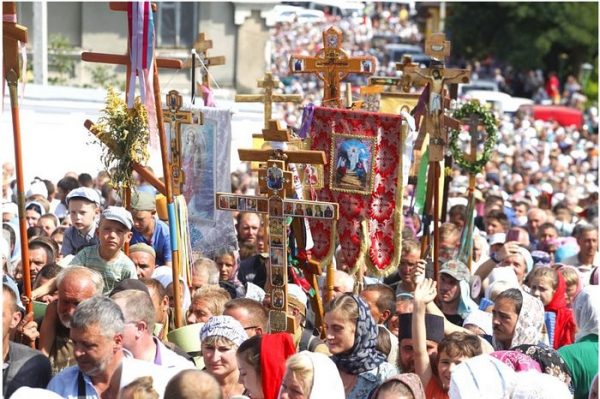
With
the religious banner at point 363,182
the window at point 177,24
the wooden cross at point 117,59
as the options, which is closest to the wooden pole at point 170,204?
the wooden cross at point 117,59

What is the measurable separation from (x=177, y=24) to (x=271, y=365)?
2463cm

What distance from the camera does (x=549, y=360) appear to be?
6754 mm

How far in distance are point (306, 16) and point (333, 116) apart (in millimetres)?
12027

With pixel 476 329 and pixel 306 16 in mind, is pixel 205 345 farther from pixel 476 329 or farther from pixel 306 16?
pixel 306 16

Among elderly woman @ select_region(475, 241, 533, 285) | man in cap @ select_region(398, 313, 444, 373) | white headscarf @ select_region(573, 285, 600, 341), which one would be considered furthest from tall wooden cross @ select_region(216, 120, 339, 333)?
elderly woman @ select_region(475, 241, 533, 285)

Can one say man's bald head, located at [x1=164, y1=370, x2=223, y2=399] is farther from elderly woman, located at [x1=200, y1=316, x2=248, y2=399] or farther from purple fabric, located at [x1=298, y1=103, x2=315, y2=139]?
purple fabric, located at [x1=298, y1=103, x2=315, y2=139]

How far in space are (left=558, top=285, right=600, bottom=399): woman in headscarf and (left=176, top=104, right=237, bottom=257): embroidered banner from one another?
10.7ft

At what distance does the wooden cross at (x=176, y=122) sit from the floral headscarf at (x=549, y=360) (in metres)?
3.64

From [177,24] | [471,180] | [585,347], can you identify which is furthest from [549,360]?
[177,24]

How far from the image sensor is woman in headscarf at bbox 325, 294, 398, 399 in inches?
269

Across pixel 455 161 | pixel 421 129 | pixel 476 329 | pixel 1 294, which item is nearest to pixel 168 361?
pixel 1 294

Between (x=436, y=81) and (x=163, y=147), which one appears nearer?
(x=163, y=147)

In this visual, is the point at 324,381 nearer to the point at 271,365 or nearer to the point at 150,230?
the point at 271,365

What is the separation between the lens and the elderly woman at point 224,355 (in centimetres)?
664
